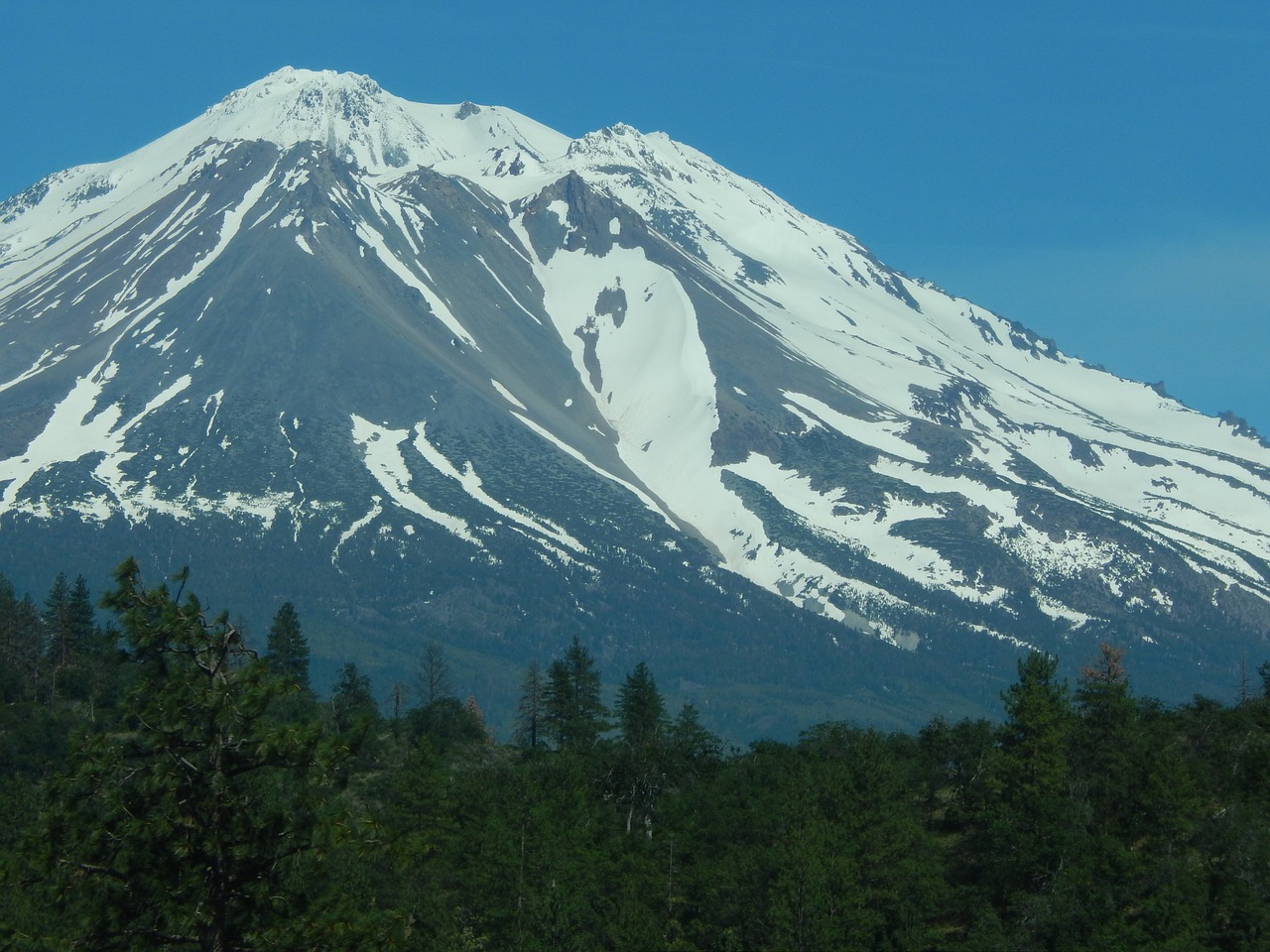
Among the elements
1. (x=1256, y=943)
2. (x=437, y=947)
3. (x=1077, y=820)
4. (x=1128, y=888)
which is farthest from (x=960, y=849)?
(x=437, y=947)

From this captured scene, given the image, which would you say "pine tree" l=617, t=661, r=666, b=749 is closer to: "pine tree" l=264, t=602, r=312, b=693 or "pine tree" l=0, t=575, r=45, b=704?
"pine tree" l=264, t=602, r=312, b=693

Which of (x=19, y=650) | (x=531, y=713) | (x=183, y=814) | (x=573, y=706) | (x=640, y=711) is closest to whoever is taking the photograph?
(x=183, y=814)

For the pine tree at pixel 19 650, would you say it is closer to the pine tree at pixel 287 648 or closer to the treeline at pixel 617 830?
the pine tree at pixel 287 648

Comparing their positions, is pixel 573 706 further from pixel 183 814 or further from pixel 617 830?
pixel 183 814

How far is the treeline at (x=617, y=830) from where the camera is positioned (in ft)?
82.8

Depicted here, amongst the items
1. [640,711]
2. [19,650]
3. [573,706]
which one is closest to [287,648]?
[19,650]

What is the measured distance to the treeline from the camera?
25.2 m

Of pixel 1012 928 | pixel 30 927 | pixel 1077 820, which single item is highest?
pixel 1077 820

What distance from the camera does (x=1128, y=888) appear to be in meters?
48.9

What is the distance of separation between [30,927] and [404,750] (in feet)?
134

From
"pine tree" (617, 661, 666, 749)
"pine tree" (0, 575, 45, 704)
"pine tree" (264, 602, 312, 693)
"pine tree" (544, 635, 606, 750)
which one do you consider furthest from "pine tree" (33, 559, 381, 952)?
"pine tree" (0, 575, 45, 704)

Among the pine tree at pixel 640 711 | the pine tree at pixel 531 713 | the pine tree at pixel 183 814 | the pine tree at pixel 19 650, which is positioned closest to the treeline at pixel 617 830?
the pine tree at pixel 183 814

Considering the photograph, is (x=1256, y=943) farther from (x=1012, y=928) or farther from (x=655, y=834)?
(x=655, y=834)

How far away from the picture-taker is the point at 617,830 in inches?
2539
